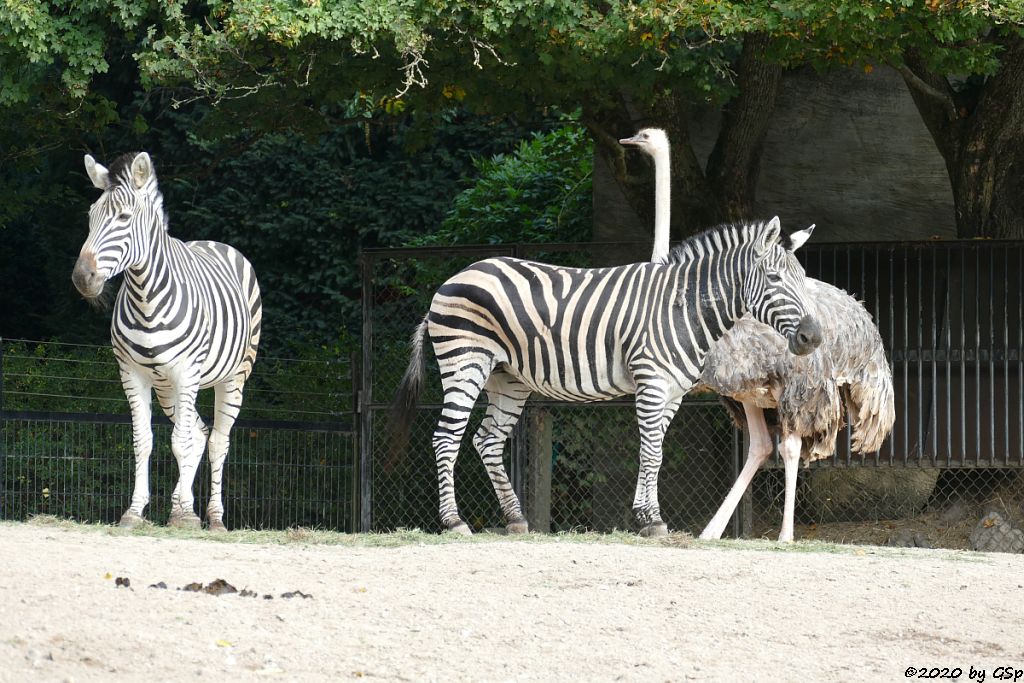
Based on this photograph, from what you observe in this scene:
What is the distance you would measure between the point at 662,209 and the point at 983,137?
336cm

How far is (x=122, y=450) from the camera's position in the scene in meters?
12.1

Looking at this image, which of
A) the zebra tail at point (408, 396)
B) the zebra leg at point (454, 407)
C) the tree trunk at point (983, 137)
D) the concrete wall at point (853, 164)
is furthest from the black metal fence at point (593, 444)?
the concrete wall at point (853, 164)

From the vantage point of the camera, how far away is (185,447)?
8.90 metres

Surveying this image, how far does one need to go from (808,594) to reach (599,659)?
1658 millimetres

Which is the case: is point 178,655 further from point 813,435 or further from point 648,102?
point 648,102

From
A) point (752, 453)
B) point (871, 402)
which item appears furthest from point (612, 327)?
point (871, 402)

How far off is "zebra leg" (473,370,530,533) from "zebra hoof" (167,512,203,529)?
81.7 inches

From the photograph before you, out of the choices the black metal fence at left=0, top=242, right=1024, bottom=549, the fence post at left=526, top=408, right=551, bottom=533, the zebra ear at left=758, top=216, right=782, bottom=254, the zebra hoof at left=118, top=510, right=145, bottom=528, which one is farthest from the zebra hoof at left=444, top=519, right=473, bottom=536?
the zebra ear at left=758, top=216, right=782, bottom=254

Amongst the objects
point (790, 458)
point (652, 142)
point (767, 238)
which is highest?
point (652, 142)

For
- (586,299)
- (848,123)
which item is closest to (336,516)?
(586,299)

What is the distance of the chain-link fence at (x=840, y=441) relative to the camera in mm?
11461

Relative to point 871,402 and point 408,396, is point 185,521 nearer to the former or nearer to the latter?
point 408,396

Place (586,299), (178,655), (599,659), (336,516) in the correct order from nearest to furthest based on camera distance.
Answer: (178,655) → (599,659) → (586,299) → (336,516)

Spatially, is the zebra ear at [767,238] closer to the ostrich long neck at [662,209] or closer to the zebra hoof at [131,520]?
the ostrich long neck at [662,209]
